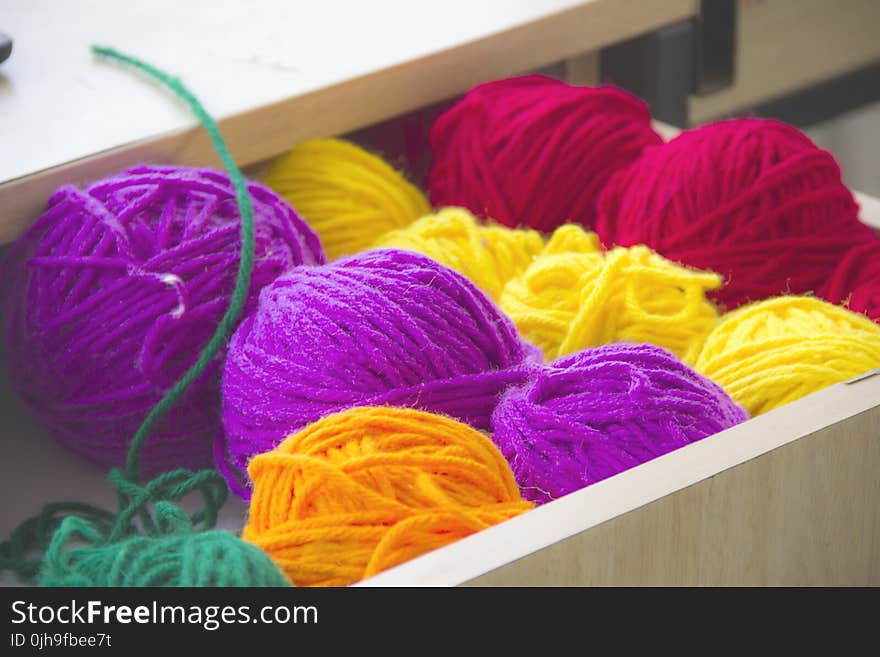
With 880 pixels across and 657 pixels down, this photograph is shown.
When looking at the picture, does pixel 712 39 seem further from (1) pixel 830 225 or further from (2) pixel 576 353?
(2) pixel 576 353

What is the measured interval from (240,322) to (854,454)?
36 cm

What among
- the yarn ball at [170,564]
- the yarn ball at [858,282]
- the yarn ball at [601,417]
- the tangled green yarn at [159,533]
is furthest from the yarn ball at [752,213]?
the yarn ball at [170,564]

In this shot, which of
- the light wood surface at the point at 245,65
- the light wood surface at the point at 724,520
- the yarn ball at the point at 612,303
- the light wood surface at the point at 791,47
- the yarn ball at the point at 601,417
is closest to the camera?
the light wood surface at the point at 724,520

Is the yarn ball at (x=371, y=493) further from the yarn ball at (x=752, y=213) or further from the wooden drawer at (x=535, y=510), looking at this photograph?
the yarn ball at (x=752, y=213)

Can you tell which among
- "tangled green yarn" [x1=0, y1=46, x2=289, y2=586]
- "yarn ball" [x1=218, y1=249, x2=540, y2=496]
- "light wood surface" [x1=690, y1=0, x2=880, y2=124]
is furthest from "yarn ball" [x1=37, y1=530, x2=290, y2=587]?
"light wood surface" [x1=690, y1=0, x2=880, y2=124]

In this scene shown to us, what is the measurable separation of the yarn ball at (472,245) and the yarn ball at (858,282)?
193 millimetres

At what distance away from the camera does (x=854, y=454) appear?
65 cm

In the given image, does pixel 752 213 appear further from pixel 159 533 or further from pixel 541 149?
pixel 159 533

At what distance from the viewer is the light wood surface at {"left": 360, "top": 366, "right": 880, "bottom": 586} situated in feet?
1.82

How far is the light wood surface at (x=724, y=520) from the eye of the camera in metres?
0.56

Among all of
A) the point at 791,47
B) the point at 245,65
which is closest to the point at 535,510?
the point at 245,65

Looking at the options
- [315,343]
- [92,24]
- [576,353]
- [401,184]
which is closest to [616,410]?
[576,353]

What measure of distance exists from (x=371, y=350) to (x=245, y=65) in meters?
0.37

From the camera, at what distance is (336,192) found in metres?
0.95
